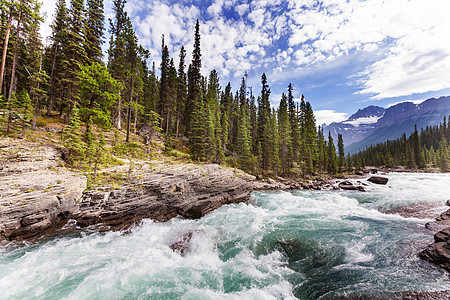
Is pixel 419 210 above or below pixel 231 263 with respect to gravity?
above

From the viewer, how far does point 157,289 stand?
6516 mm

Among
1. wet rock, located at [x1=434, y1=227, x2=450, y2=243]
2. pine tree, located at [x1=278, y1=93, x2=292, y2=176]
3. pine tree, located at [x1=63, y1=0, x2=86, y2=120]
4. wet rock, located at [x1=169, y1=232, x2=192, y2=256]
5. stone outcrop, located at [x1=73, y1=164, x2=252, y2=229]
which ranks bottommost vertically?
wet rock, located at [x1=169, y1=232, x2=192, y2=256]

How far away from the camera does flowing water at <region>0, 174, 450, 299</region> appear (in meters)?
6.25

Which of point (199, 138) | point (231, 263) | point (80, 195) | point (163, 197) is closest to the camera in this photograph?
point (231, 263)

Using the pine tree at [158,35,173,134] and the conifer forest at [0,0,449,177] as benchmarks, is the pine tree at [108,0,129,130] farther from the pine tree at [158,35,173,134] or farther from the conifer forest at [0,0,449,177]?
the pine tree at [158,35,173,134]

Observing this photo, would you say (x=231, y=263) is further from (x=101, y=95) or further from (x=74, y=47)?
(x=74, y=47)

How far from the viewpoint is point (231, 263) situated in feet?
27.1

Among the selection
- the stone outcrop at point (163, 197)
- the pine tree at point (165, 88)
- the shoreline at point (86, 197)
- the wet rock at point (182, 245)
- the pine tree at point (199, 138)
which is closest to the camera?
the wet rock at point (182, 245)

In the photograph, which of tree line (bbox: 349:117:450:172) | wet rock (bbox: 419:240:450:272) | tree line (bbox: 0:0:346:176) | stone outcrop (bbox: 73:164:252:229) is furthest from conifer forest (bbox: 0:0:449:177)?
tree line (bbox: 349:117:450:172)

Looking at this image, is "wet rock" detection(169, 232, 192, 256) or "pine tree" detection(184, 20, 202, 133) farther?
"pine tree" detection(184, 20, 202, 133)

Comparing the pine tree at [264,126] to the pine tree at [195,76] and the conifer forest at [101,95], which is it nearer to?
the conifer forest at [101,95]

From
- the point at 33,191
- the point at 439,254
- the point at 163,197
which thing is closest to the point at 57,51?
the point at 33,191

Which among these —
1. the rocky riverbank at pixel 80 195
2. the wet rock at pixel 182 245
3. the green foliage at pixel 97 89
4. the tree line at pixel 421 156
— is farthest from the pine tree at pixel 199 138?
the tree line at pixel 421 156

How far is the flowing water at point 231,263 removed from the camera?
6.25 meters
